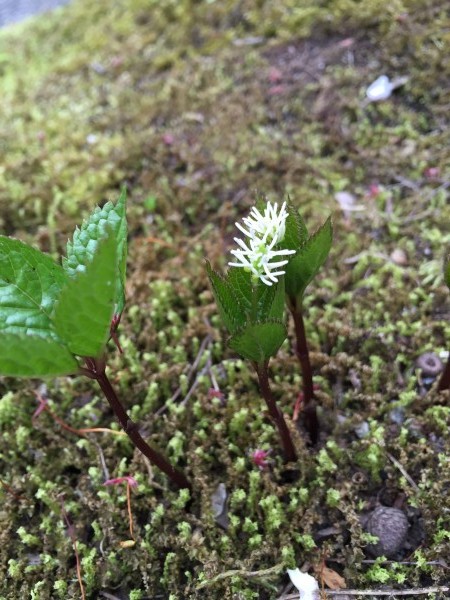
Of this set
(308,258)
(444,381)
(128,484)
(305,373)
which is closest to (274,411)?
(305,373)

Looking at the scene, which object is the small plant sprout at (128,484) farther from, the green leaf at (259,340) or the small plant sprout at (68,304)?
the green leaf at (259,340)

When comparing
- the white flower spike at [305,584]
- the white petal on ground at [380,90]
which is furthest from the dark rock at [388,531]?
the white petal on ground at [380,90]

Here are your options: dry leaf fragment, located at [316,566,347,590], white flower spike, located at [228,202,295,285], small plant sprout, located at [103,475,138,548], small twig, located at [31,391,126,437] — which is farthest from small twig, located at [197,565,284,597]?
white flower spike, located at [228,202,295,285]

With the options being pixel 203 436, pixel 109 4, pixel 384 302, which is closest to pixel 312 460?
pixel 203 436

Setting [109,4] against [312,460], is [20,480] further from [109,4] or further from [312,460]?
[109,4]

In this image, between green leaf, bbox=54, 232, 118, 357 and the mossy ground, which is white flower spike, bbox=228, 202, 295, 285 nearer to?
green leaf, bbox=54, 232, 118, 357
